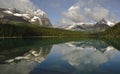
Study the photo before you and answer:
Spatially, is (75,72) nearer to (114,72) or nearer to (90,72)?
(90,72)

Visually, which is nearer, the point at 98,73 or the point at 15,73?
the point at 15,73

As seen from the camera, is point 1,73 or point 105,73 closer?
point 1,73

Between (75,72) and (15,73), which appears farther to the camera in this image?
(75,72)

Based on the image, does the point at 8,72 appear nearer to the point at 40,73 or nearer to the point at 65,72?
the point at 40,73

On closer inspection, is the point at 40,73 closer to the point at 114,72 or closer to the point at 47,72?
the point at 47,72

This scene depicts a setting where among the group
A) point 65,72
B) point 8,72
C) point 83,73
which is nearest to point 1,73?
point 8,72

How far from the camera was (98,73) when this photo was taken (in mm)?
33438

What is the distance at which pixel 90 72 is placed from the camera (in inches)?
1342

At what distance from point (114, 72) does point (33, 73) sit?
1190 centimetres

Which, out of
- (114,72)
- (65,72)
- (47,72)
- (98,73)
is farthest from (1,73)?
(114,72)

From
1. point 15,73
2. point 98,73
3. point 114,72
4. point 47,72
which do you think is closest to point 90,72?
point 98,73

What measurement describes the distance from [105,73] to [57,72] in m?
6.86

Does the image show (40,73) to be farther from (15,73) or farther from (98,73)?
(98,73)

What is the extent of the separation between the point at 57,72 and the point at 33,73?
3577 millimetres
